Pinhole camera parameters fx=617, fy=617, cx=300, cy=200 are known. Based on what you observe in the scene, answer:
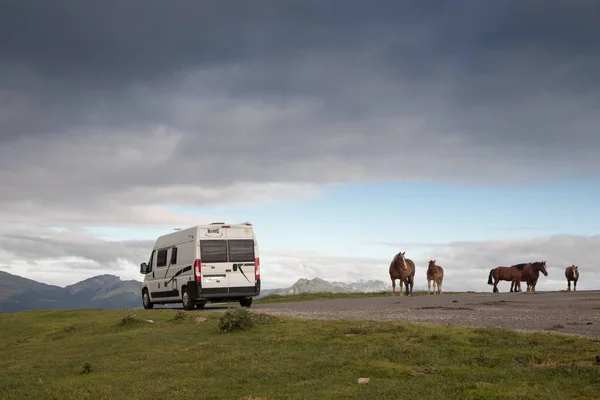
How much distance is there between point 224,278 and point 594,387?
21466 millimetres

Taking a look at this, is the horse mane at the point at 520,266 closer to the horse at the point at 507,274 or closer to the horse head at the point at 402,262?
the horse at the point at 507,274

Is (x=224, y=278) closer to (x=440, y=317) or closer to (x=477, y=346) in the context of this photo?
(x=440, y=317)

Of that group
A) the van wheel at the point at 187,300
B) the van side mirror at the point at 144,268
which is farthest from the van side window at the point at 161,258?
the van wheel at the point at 187,300

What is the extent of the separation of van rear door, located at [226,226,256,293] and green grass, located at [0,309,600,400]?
10.5 meters

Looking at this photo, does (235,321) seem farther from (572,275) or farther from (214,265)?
(572,275)

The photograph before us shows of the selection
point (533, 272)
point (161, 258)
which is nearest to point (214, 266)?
point (161, 258)

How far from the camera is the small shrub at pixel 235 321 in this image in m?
17.3

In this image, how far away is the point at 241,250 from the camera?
29609 mm

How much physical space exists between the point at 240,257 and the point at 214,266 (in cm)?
134

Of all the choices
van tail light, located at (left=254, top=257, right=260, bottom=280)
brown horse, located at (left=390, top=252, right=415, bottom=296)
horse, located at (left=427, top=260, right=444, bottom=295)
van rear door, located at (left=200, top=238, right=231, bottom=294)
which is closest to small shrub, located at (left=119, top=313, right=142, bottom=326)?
van rear door, located at (left=200, top=238, right=231, bottom=294)

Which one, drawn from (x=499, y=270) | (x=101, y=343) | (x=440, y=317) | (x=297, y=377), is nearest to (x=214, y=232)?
(x=101, y=343)

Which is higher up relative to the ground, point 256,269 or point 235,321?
point 256,269

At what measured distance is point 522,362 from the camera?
11.2 meters

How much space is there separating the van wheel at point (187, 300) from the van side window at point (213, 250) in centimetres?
199
